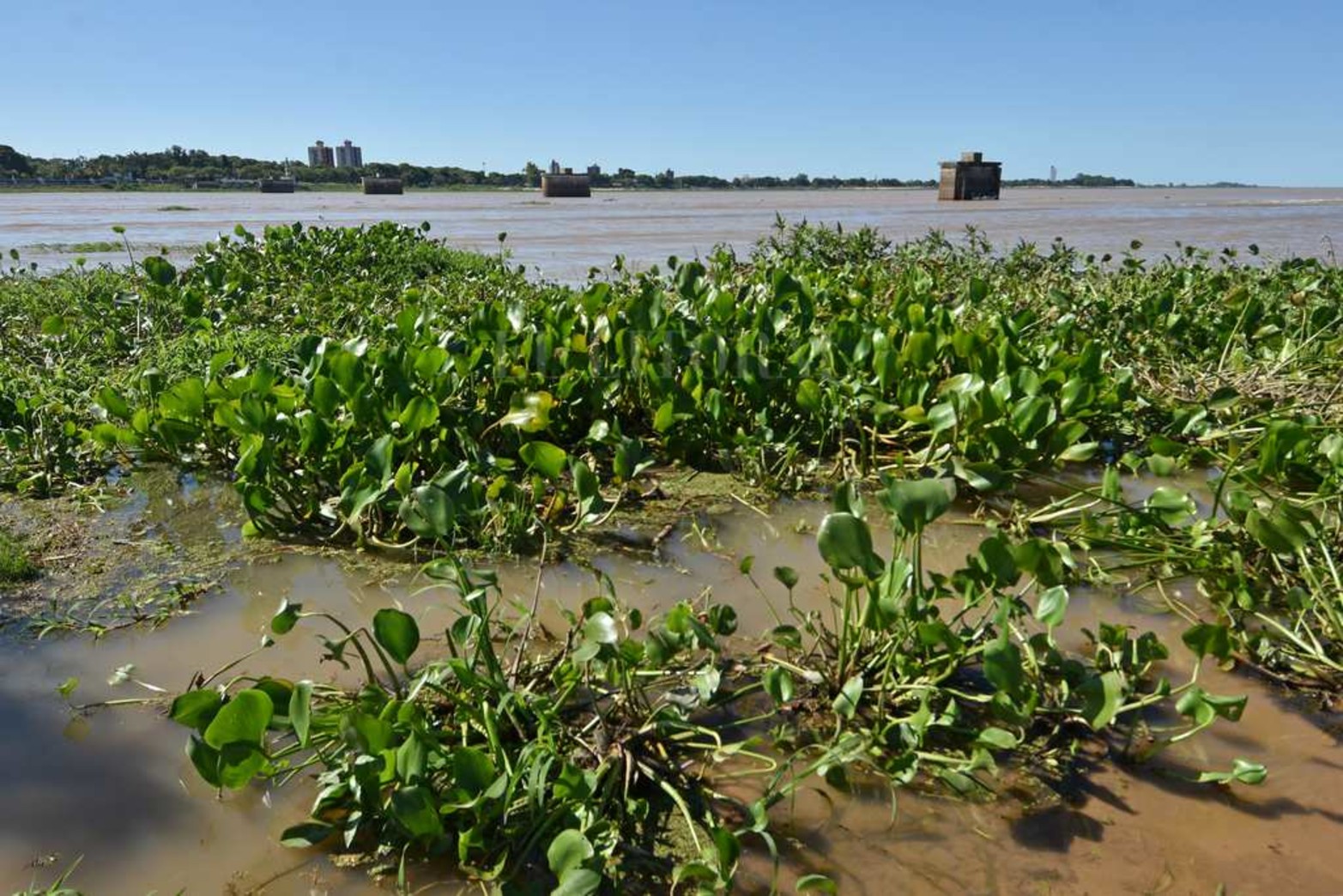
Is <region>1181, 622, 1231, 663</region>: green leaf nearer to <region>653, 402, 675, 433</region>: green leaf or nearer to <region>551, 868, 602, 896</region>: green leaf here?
<region>551, 868, 602, 896</region>: green leaf

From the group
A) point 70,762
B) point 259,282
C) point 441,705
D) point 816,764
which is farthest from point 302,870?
point 259,282

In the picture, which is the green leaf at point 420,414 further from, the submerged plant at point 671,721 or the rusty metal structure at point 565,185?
the rusty metal structure at point 565,185

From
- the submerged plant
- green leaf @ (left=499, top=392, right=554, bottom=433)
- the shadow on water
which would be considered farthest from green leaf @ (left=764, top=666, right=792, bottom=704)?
green leaf @ (left=499, top=392, right=554, bottom=433)

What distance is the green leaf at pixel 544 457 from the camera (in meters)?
2.30

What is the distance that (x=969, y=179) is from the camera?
109 ft

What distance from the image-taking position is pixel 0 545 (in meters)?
2.44

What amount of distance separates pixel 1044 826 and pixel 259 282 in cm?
579

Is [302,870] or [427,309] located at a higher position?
[427,309]

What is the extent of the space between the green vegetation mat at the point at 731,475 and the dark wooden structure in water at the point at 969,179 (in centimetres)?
2851

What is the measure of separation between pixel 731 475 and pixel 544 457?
3.03 ft

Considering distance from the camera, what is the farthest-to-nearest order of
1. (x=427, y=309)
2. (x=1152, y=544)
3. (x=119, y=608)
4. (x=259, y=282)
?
(x=259, y=282), (x=427, y=309), (x=1152, y=544), (x=119, y=608)

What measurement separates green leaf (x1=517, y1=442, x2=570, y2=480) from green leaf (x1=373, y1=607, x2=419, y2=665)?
79 centimetres

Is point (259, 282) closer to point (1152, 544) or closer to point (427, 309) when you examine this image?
point (427, 309)

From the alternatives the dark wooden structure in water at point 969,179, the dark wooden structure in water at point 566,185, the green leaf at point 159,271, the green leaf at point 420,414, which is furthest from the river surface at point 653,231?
the dark wooden structure in water at point 566,185
